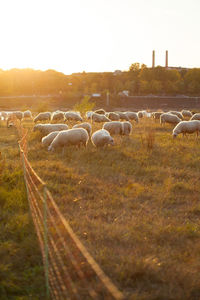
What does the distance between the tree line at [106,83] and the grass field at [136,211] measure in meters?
63.5

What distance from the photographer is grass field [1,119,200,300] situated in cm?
394

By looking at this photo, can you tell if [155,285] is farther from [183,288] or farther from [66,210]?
[66,210]

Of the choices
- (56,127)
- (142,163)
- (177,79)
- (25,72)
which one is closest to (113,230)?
(142,163)

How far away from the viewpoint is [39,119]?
87.2 ft

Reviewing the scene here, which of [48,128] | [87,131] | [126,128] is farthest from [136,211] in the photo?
[126,128]

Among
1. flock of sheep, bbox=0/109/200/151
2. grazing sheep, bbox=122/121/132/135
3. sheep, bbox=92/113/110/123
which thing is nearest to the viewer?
flock of sheep, bbox=0/109/200/151

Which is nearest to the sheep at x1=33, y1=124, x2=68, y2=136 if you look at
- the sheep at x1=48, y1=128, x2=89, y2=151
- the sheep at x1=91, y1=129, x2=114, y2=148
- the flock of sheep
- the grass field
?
the flock of sheep

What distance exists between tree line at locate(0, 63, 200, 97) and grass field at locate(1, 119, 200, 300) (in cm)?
6354

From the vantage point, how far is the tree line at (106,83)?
7615 centimetres

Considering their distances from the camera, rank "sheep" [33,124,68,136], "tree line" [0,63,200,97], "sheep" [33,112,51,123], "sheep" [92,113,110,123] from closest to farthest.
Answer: "sheep" [33,124,68,136], "sheep" [92,113,110,123], "sheep" [33,112,51,123], "tree line" [0,63,200,97]

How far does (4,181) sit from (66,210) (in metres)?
2.18

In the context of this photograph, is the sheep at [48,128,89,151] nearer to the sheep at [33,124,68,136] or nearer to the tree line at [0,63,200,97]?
the sheep at [33,124,68,136]

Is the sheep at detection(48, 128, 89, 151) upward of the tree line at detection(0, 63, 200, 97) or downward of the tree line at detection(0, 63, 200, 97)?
downward

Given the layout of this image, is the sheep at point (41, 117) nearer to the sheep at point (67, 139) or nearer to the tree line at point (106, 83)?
the sheep at point (67, 139)
